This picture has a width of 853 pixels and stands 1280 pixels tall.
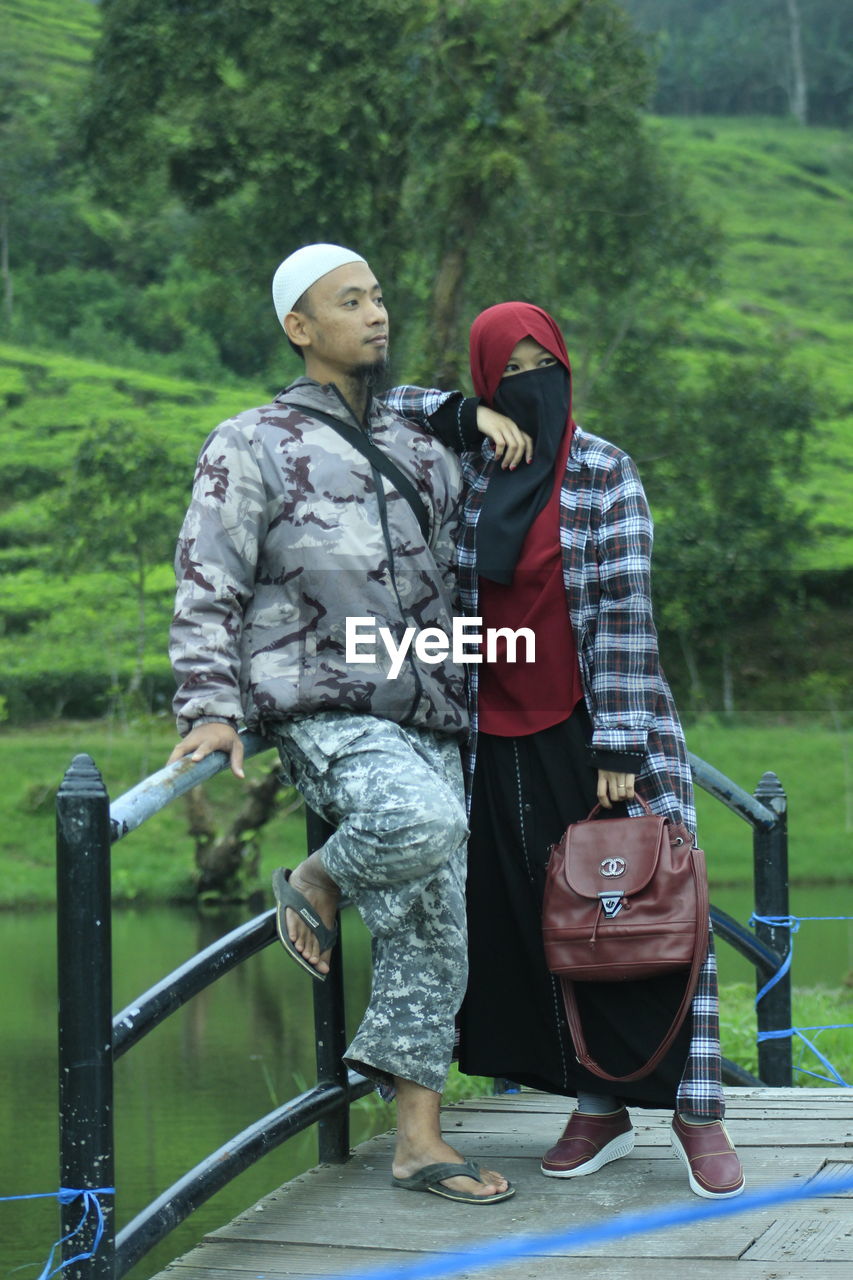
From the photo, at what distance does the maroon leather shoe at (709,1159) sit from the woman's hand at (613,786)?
1.67ft

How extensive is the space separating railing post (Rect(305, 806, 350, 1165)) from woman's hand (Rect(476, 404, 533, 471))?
67 cm

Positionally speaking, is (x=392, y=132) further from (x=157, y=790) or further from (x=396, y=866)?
(x=157, y=790)

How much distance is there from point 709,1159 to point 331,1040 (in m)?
0.67

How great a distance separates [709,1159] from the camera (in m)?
2.50

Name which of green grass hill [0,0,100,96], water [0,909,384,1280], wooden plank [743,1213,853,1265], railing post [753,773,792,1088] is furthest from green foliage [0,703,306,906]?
green grass hill [0,0,100,96]

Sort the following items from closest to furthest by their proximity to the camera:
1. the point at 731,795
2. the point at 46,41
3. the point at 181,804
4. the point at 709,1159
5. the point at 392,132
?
the point at 709,1159 < the point at 731,795 < the point at 392,132 < the point at 181,804 < the point at 46,41

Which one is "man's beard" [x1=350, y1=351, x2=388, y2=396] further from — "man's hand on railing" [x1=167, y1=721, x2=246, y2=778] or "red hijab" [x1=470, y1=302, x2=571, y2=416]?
"man's hand on railing" [x1=167, y1=721, x2=246, y2=778]

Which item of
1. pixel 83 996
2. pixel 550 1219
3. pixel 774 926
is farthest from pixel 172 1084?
pixel 83 996

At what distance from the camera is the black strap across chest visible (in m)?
2.59

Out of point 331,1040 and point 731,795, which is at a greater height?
point 731,795

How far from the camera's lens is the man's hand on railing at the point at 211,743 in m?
2.31

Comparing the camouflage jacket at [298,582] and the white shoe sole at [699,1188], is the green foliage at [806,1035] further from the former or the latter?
the camouflage jacket at [298,582]

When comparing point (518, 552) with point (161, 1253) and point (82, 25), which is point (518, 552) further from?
point (82, 25)

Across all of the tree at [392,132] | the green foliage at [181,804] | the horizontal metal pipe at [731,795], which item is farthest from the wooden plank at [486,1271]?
the green foliage at [181,804]
